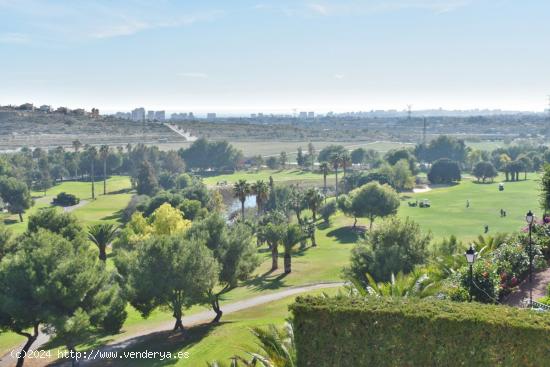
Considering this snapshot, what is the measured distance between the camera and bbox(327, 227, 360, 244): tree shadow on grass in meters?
73.3

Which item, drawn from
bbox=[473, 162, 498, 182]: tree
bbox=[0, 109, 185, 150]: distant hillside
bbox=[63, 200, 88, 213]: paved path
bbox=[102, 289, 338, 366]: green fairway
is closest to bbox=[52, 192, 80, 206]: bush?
bbox=[63, 200, 88, 213]: paved path

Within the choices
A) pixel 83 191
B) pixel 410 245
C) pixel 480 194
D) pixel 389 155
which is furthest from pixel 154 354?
pixel 389 155

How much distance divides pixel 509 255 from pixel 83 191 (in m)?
127

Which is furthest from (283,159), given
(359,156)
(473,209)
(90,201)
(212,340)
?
(212,340)

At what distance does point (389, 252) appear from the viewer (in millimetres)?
37500

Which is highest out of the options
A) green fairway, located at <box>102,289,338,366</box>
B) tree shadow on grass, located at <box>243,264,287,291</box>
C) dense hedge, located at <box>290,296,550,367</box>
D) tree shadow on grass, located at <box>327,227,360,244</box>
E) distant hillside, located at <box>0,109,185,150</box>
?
distant hillside, located at <box>0,109,185,150</box>

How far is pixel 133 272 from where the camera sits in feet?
115

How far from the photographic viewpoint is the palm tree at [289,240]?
55.1 meters

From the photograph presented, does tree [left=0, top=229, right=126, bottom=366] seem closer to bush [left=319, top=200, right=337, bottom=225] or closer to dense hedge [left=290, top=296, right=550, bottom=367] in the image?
dense hedge [left=290, top=296, right=550, bottom=367]

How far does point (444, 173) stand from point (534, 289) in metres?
116

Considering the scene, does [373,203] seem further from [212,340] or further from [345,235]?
[212,340]

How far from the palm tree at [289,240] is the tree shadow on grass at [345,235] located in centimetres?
1688

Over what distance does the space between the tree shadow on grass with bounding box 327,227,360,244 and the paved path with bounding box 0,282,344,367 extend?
24307 mm

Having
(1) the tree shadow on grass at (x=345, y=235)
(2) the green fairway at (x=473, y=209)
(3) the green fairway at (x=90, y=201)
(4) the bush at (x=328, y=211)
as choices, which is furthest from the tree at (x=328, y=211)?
(3) the green fairway at (x=90, y=201)
